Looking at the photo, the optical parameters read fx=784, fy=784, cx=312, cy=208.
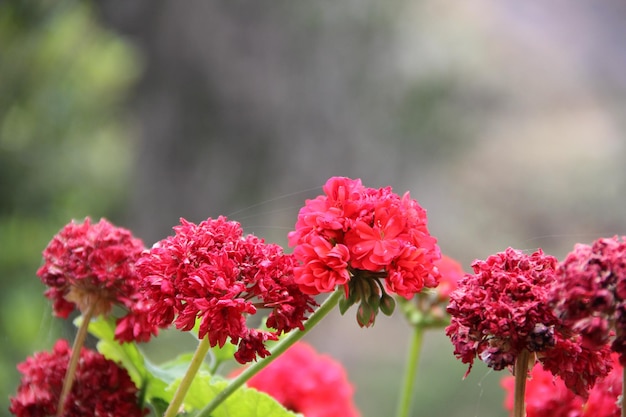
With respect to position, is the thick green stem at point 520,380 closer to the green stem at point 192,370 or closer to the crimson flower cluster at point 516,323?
the crimson flower cluster at point 516,323

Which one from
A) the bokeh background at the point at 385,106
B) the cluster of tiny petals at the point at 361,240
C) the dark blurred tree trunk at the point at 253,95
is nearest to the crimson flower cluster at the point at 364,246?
the cluster of tiny petals at the point at 361,240

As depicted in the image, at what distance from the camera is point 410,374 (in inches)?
23.0

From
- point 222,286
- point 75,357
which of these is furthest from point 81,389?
point 222,286

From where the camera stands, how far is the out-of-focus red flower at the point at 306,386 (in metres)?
0.66

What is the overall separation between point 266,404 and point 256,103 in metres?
3.19

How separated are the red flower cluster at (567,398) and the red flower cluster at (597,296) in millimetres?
122

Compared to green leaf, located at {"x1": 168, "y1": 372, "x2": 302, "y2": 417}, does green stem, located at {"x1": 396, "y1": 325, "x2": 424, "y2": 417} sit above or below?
above

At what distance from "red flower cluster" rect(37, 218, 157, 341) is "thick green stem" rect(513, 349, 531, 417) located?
0.68ft

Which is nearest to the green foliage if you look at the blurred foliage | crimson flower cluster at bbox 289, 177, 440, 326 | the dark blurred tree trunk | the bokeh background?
crimson flower cluster at bbox 289, 177, 440, 326

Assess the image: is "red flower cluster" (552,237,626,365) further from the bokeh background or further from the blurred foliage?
the bokeh background

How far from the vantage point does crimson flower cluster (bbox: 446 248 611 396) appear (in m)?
0.33

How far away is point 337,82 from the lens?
3.46 metres

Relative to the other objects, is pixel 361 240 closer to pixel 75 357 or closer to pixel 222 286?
pixel 222 286

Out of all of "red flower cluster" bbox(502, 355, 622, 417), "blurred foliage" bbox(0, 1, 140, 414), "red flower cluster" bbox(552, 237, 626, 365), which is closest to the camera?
"red flower cluster" bbox(552, 237, 626, 365)
